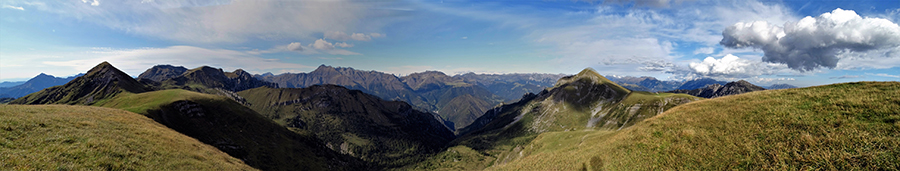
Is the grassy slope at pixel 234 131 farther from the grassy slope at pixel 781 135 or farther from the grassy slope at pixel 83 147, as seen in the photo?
the grassy slope at pixel 781 135

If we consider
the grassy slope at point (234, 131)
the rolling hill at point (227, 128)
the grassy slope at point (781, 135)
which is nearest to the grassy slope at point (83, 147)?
the rolling hill at point (227, 128)

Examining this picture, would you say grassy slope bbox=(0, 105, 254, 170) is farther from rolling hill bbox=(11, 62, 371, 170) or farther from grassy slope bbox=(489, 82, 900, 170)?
grassy slope bbox=(489, 82, 900, 170)

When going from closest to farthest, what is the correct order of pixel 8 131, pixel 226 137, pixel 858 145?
pixel 858 145 < pixel 8 131 < pixel 226 137

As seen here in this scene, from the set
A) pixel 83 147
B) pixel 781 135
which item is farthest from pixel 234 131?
pixel 781 135

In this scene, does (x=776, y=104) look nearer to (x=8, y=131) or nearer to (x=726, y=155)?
(x=726, y=155)

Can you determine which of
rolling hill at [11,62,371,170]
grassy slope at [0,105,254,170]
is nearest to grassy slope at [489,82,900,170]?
grassy slope at [0,105,254,170]

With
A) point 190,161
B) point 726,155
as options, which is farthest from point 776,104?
point 190,161

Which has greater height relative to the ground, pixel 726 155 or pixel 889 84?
pixel 889 84
